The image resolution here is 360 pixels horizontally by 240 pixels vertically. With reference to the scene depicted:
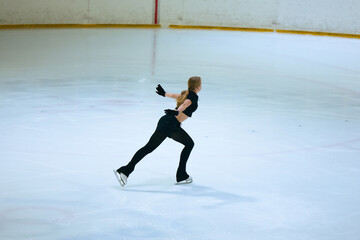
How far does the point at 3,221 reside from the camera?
13.5 feet

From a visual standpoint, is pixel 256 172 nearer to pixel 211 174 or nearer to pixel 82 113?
pixel 211 174

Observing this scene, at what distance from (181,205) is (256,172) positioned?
1.15m

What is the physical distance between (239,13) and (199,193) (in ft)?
54.5

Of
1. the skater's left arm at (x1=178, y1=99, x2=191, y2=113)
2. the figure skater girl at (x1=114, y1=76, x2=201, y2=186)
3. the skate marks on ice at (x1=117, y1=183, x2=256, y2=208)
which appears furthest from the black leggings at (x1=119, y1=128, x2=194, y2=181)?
the skater's left arm at (x1=178, y1=99, x2=191, y2=113)

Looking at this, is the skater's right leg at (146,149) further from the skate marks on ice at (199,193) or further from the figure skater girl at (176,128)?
the skate marks on ice at (199,193)

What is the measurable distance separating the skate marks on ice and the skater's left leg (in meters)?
0.09

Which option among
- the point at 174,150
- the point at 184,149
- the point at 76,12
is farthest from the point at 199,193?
the point at 76,12

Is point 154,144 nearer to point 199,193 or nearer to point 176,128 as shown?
point 176,128

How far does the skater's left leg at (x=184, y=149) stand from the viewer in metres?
4.93

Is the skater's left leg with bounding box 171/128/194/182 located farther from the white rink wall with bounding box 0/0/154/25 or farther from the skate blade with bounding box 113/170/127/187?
the white rink wall with bounding box 0/0/154/25

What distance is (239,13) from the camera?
68.3 feet

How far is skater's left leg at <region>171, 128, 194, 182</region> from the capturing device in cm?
493

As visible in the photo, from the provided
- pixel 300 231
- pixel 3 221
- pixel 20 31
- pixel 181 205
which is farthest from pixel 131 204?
pixel 20 31

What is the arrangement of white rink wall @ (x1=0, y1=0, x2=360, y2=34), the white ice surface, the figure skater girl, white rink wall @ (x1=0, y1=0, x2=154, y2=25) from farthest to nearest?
white rink wall @ (x1=0, y1=0, x2=360, y2=34) → white rink wall @ (x1=0, y1=0, x2=154, y2=25) → the figure skater girl → the white ice surface
